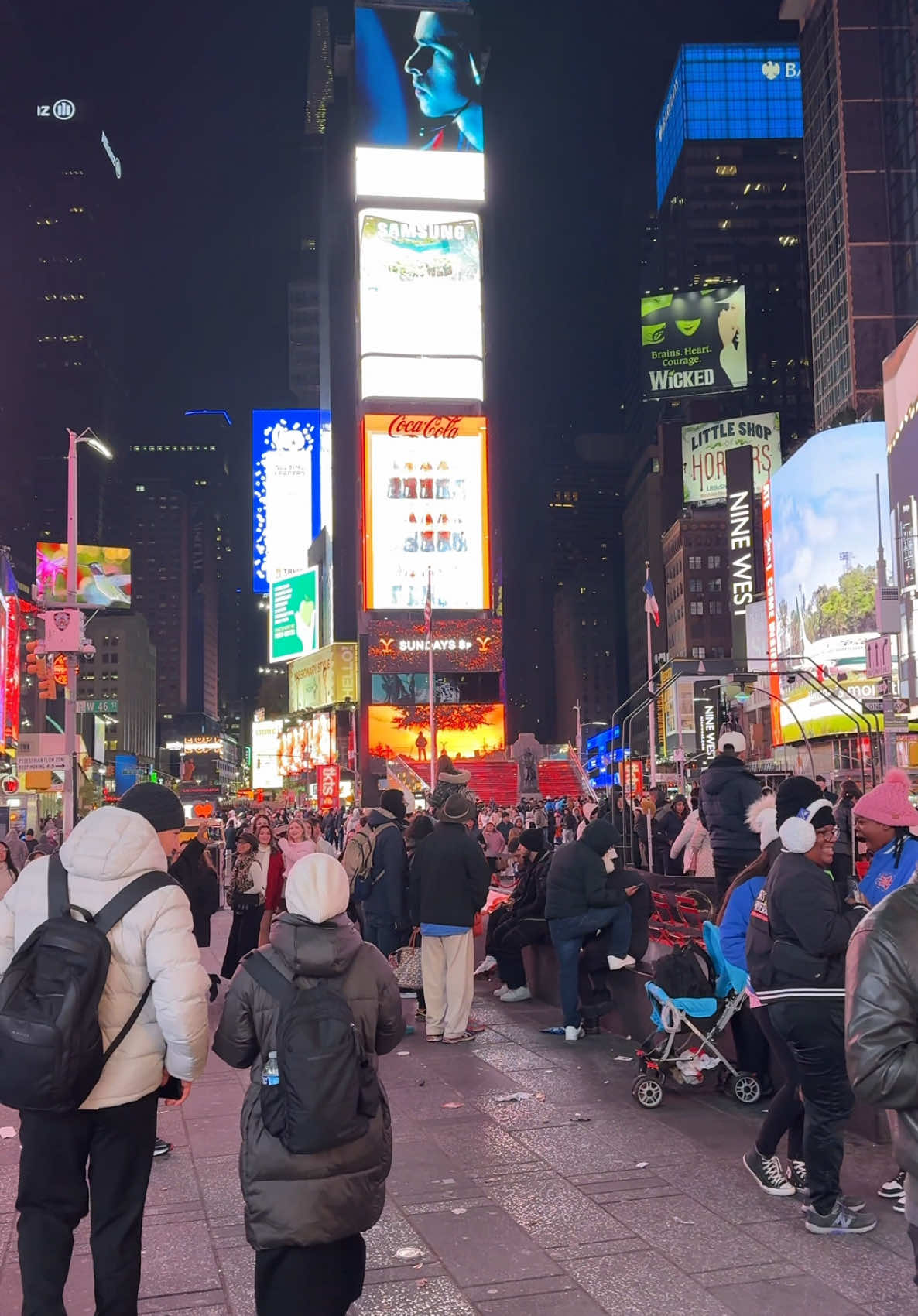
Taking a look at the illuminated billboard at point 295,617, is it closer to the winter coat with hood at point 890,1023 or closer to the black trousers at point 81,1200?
Result: the black trousers at point 81,1200

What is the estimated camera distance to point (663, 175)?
16288cm

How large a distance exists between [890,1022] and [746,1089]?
5215mm

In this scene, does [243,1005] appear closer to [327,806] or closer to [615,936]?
[615,936]

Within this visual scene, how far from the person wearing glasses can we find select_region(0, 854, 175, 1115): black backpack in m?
3.03

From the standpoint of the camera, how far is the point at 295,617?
11175cm

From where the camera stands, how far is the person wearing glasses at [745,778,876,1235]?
5.51 m

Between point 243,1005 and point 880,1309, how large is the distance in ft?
8.62

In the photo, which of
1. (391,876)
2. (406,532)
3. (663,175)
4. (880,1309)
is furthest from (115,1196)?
(663,175)

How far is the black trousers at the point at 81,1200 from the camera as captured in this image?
4.15m

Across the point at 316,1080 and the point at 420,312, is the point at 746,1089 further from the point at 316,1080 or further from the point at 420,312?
the point at 420,312

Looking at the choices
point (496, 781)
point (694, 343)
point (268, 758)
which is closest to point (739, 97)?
point (694, 343)

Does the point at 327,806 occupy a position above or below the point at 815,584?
below

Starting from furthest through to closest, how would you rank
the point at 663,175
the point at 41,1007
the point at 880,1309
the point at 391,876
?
the point at 663,175 → the point at 391,876 → the point at 880,1309 → the point at 41,1007

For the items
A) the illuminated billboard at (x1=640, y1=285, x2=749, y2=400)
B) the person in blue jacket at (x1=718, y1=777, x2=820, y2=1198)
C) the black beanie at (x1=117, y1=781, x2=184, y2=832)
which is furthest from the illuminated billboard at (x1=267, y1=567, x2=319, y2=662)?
the black beanie at (x1=117, y1=781, x2=184, y2=832)
